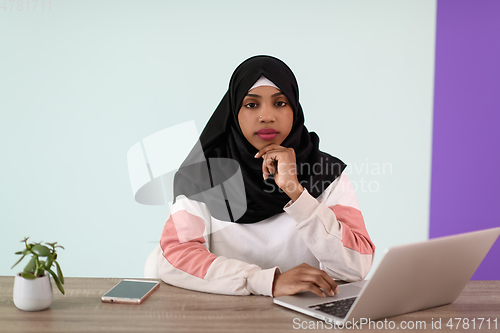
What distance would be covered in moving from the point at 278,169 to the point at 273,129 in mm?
185

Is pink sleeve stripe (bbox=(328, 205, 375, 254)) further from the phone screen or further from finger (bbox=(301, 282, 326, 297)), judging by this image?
the phone screen

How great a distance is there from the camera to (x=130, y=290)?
3.33ft

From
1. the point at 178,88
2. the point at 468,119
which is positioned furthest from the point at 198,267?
the point at 468,119

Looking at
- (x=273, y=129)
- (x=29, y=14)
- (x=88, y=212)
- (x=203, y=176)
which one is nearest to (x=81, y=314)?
(x=203, y=176)

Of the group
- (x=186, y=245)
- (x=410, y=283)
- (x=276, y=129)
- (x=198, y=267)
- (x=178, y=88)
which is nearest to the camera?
(x=410, y=283)

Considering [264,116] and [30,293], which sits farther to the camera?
[264,116]

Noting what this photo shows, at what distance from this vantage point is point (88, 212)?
113 inches

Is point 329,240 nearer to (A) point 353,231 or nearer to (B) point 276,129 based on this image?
(A) point 353,231

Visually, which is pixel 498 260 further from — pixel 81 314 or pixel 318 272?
pixel 81 314

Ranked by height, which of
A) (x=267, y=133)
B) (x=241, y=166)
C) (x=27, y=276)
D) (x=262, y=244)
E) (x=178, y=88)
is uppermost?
(x=178, y=88)

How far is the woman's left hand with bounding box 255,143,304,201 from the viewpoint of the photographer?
4.06 feet

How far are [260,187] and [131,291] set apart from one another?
61 centimetres

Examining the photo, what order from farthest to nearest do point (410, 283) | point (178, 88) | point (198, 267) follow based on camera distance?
point (178, 88) → point (198, 267) → point (410, 283)

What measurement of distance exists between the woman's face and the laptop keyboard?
64 cm
